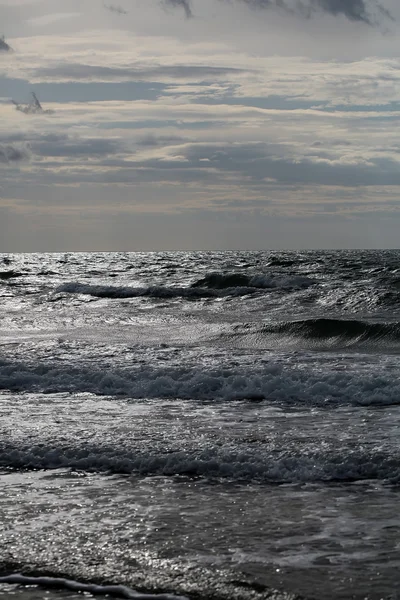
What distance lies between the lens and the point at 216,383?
1152cm

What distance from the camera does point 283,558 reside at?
15.7ft

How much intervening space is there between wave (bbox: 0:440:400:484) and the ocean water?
0.8 inches

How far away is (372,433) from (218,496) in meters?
2.67

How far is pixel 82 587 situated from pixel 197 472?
2582 millimetres

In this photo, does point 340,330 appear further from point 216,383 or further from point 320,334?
point 216,383

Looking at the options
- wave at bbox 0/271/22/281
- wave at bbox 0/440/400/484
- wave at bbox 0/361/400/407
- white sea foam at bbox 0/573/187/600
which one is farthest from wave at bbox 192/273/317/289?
white sea foam at bbox 0/573/187/600

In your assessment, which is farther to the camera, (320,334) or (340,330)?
(340,330)

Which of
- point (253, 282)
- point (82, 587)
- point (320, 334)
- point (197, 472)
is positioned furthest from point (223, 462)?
point (253, 282)

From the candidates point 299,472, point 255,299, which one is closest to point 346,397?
point 299,472

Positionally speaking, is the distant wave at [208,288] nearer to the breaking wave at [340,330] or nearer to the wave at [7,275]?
the breaking wave at [340,330]

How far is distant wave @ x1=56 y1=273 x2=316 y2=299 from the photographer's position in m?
35.2

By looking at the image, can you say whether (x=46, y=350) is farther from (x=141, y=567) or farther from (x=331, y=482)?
(x=141, y=567)

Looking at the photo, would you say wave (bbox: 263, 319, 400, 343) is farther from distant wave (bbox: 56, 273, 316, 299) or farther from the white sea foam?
the white sea foam

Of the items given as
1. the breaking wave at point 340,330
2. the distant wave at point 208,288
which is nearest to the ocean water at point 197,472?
Answer: the breaking wave at point 340,330
